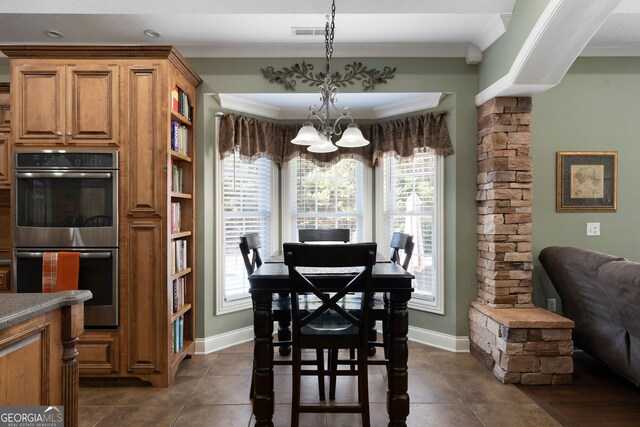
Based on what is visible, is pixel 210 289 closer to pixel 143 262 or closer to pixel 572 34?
pixel 143 262

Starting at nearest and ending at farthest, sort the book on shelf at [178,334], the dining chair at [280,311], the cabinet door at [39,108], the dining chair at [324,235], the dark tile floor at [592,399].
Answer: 1. the dark tile floor at [592,399]
2. the dining chair at [280,311]
3. the cabinet door at [39,108]
4. the book on shelf at [178,334]
5. the dining chair at [324,235]

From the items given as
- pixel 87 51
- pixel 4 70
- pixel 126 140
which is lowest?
pixel 126 140

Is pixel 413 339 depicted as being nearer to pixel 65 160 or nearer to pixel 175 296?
pixel 175 296

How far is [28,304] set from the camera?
3.93ft

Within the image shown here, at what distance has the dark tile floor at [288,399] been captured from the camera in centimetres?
216

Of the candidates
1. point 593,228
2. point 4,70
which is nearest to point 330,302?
point 593,228

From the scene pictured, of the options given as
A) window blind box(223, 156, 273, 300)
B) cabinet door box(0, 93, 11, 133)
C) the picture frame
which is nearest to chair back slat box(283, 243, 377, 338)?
window blind box(223, 156, 273, 300)

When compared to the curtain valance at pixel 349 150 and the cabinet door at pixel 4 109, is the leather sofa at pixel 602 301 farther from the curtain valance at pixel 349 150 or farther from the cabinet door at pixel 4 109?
the cabinet door at pixel 4 109

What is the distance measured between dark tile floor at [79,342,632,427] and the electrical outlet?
1590mm

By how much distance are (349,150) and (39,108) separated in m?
2.64

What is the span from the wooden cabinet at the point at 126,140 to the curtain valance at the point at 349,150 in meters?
0.81

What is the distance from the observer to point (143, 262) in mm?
2580

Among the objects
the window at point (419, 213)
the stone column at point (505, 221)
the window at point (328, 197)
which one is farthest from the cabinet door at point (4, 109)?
the stone column at point (505, 221)

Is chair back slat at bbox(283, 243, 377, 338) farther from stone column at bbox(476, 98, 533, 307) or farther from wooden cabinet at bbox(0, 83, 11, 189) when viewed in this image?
wooden cabinet at bbox(0, 83, 11, 189)
